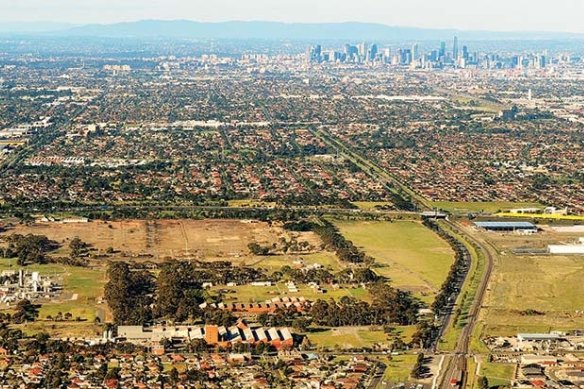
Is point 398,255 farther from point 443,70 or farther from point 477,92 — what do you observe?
point 443,70

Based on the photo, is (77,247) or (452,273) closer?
(452,273)

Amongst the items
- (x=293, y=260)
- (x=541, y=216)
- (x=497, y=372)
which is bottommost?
(x=541, y=216)

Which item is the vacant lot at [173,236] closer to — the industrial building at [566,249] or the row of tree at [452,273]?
the row of tree at [452,273]

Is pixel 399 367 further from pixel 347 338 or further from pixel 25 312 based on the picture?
pixel 25 312

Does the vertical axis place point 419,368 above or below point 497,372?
above

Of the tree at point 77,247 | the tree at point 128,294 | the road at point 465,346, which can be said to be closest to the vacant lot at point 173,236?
the tree at point 77,247

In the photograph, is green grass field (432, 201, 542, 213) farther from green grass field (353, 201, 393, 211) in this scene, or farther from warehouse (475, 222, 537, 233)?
warehouse (475, 222, 537, 233)

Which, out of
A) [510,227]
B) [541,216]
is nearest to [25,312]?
[510,227]
